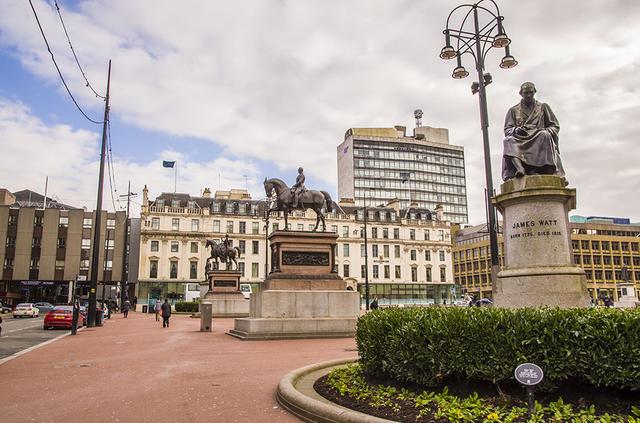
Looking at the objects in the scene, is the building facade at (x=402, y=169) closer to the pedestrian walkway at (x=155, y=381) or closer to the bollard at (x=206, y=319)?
the bollard at (x=206, y=319)

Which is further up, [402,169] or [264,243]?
[402,169]

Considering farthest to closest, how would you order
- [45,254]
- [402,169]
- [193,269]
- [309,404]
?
1. [402,169]
2. [193,269]
3. [45,254]
4. [309,404]

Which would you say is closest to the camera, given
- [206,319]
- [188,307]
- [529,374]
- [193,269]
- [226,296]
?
[529,374]

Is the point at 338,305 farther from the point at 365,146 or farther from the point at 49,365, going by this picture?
the point at 365,146

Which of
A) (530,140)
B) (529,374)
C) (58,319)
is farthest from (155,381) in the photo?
(58,319)

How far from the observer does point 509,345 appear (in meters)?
6.00

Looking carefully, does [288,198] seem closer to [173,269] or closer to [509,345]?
[509,345]

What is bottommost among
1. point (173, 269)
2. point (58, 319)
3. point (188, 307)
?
point (188, 307)

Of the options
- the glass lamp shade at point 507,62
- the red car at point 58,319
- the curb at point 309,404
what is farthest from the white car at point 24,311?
the glass lamp shade at point 507,62

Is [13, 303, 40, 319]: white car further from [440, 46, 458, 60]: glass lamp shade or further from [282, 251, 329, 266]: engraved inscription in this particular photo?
[440, 46, 458, 60]: glass lamp shade

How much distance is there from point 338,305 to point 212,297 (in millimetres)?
20641

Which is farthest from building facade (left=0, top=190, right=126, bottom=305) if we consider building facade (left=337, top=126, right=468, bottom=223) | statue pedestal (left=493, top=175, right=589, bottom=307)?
statue pedestal (left=493, top=175, right=589, bottom=307)

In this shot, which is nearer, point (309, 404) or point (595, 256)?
point (309, 404)

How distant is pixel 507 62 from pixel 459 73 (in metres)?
1.55
